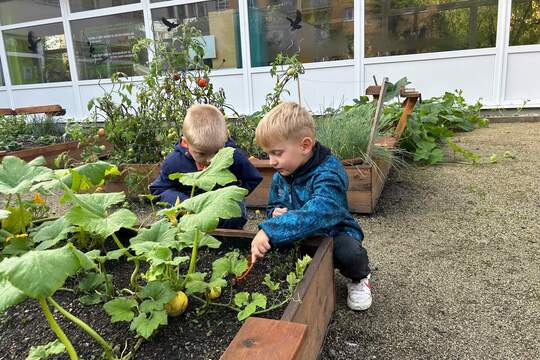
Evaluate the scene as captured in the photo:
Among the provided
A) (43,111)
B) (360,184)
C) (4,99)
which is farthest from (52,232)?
(4,99)

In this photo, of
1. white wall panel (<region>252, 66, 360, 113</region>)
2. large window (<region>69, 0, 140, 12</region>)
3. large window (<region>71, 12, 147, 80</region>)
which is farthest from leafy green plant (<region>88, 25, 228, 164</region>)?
large window (<region>69, 0, 140, 12</region>)

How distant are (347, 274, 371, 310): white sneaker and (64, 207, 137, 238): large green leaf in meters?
1.03

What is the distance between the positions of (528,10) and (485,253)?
5298mm

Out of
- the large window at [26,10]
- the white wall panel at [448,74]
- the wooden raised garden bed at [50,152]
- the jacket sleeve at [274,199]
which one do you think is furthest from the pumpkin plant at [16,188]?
the large window at [26,10]

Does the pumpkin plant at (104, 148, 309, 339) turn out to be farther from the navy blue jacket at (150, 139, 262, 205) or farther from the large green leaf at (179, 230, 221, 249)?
the navy blue jacket at (150, 139, 262, 205)

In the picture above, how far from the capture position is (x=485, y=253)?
222 centimetres

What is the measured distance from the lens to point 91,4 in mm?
8891

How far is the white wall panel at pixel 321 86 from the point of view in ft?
23.0

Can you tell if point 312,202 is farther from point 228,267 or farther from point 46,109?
point 46,109

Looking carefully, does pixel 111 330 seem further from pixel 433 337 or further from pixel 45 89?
pixel 45 89

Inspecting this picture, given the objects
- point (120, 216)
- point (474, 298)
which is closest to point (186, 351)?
point (120, 216)

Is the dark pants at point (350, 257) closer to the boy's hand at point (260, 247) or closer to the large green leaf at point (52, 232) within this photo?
the boy's hand at point (260, 247)

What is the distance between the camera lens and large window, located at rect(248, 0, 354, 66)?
6840 mm

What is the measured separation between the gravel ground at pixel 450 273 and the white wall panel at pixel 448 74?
10.6 feet
